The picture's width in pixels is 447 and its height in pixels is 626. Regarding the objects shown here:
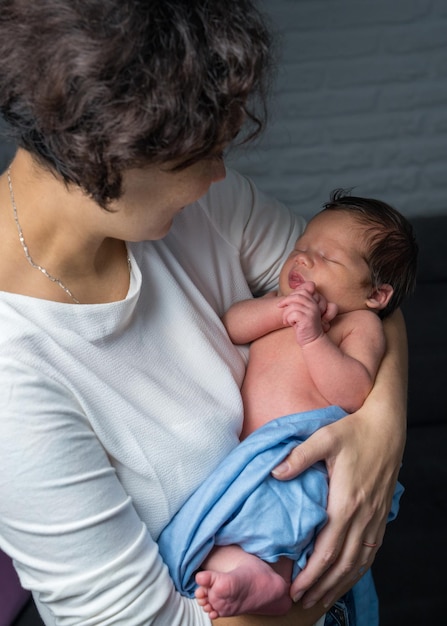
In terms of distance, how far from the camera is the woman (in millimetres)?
933

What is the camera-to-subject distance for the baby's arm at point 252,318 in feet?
4.85

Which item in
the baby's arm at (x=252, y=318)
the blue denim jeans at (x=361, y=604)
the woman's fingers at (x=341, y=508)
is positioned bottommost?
the blue denim jeans at (x=361, y=604)

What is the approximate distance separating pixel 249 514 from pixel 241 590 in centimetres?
12

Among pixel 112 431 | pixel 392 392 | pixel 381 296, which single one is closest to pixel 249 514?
pixel 112 431

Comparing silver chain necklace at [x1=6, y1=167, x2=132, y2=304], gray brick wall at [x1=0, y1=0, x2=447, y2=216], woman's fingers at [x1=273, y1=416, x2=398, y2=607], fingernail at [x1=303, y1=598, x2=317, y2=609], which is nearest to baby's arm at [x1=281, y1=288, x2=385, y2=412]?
woman's fingers at [x1=273, y1=416, x2=398, y2=607]

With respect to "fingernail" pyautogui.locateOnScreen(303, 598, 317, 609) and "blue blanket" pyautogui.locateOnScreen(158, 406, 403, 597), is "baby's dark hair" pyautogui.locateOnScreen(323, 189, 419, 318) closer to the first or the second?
"blue blanket" pyautogui.locateOnScreen(158, 406, 403, 597)

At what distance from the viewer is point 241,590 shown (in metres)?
1.15

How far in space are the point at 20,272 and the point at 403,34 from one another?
216cm

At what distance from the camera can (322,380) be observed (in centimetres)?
144

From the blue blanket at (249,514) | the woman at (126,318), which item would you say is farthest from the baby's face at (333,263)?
the blue blanket at (249,514)

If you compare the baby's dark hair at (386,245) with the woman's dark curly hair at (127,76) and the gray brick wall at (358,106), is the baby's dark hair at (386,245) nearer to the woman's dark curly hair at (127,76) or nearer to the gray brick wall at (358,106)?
the woman's dark curly hair at (127,76)

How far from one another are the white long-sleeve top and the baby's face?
0.24 metres

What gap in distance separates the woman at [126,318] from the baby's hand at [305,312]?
0.12 metres

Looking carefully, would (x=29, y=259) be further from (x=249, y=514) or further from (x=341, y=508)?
(x=341, y=508)
